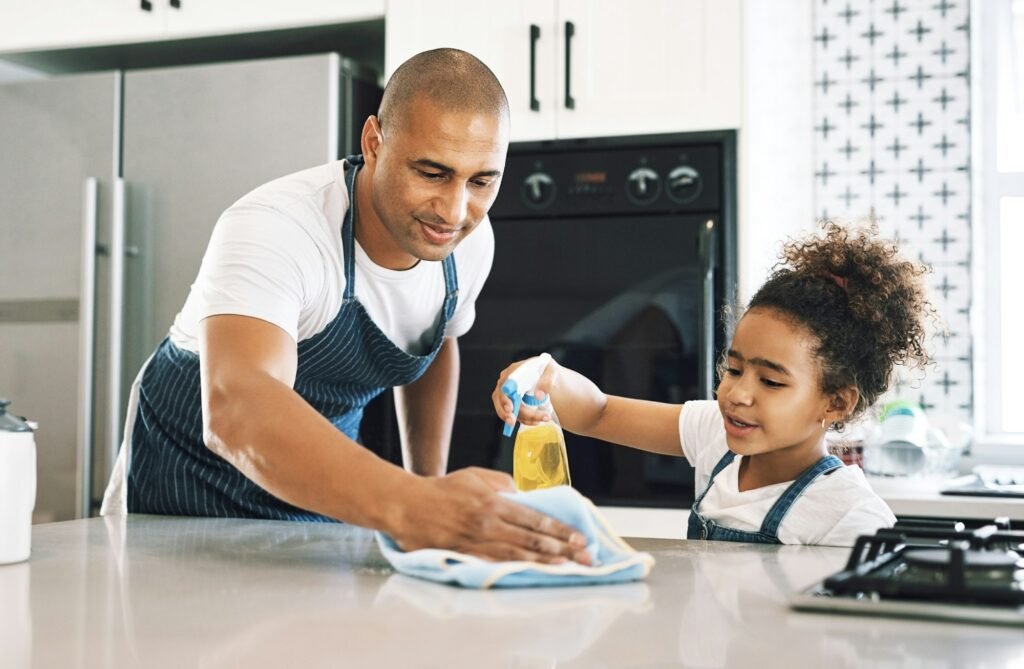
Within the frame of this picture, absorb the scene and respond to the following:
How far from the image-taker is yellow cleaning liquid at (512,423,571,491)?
1239mm

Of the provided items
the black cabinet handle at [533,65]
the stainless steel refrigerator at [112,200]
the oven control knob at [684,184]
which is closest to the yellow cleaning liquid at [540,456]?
the oven control knob at [684,184]

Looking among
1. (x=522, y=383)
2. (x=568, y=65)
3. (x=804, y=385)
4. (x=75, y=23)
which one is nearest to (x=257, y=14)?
(x=75, y=23)

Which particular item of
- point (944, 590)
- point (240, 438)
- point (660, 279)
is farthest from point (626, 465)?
point (944, 590)

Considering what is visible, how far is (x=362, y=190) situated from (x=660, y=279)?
90 centimetres

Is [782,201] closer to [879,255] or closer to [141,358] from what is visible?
[879,255]

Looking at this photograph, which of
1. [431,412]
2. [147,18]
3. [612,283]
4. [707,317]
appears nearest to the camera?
[431,412]

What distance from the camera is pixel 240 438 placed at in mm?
1021

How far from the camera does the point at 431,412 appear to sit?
1787mm

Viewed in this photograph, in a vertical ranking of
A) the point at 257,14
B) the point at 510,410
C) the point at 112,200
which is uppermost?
the point at 257,14

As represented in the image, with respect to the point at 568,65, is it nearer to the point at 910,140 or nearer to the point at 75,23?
the point at 910,140

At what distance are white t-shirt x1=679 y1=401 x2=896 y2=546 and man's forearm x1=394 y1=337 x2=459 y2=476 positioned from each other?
490mm

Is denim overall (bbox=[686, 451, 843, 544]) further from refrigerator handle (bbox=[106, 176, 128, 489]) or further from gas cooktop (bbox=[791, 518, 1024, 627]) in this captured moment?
refrigerator handle (bbox=[106, 176, 128, 489])

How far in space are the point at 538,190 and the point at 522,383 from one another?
116cm

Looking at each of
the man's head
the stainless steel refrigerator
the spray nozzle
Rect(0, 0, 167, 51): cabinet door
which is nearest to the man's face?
the man's head
